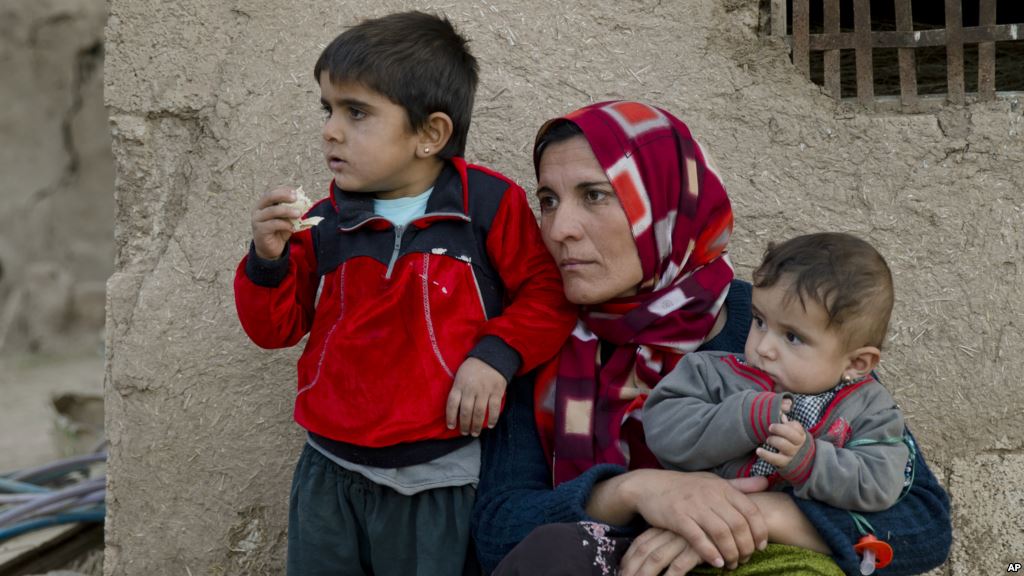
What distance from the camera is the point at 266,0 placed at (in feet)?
9.93

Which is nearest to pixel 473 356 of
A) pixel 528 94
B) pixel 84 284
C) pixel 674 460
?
pixel 674 460

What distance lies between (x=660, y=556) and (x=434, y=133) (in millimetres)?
1013

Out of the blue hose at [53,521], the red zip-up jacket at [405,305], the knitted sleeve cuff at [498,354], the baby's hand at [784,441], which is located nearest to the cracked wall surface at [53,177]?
the blue hose at [53,521]

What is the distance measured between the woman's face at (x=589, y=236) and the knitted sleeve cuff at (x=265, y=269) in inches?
22.8

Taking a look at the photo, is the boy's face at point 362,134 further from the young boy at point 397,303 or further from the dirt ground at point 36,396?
the dirt ground at point 36,396

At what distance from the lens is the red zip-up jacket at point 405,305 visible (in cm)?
234

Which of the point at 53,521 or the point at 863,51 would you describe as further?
the point at 53,521

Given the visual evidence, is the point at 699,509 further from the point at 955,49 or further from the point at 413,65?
the point at 955,49

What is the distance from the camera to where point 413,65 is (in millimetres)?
2336

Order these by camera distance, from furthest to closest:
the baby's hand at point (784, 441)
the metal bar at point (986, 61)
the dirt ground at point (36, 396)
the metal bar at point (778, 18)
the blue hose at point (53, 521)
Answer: the dirt ground at point (36, 396) < the blue hose at point (53, 521) < the metal bar at point (778, 18) < the metal bar at point (986, 61) < the baby's hand at point (784, 441)

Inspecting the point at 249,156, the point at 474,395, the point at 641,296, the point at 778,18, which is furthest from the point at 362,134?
the point at 778,18

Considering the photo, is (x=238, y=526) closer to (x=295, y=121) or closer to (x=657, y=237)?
(x=295, y=121)

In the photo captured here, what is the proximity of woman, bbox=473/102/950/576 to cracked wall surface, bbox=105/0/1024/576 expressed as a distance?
1.63 ft

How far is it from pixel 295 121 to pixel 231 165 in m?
0.21
